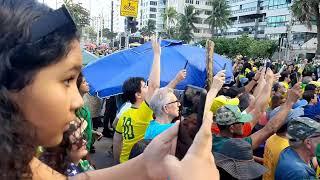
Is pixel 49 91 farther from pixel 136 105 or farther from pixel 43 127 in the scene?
pixel 136 105

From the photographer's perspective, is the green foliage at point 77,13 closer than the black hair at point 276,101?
Yes

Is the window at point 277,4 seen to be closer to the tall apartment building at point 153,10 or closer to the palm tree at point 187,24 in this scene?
the palm tree at point 187,24

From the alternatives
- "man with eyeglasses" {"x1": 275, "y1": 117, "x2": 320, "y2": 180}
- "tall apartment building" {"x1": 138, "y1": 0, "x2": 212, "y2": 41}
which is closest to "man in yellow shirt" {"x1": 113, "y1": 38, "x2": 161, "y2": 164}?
"man with eyeglasses" {"x1": 275, "y1": 117, "x2": 320, "y2": 180}

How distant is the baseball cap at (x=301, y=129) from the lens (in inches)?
137

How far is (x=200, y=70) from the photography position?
23.4 feet

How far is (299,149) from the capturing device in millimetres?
3473

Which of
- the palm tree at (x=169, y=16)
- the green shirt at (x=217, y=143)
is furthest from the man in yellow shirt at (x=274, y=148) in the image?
the palm tree at (x=169, y=16)

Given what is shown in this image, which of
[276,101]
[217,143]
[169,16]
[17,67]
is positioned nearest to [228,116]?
[217,143]

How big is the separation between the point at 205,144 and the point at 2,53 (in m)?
0.54

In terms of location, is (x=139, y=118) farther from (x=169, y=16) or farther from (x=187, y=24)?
(x=169, y=16)

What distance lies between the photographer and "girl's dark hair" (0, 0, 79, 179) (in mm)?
979

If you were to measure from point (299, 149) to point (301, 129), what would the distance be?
177 millimetres

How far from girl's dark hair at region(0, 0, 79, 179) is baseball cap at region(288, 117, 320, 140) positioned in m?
2.88

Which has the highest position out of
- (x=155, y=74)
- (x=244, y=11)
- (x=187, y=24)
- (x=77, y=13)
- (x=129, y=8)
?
(x=244, y=11)
